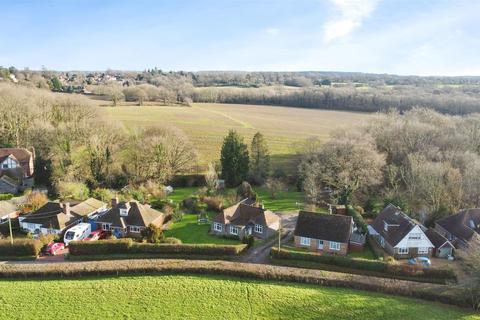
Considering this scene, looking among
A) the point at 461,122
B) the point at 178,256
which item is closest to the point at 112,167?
the point at 178,256

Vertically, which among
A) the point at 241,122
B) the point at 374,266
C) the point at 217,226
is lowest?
the point at 217,226

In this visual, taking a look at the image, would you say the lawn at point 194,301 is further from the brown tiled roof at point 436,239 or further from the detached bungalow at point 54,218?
the brown tiled roof at point 436,239

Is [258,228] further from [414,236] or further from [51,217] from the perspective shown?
[51,217]

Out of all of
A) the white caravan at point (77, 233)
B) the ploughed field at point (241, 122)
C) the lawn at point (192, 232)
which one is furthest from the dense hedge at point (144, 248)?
the ploughed field at point (241, 122)

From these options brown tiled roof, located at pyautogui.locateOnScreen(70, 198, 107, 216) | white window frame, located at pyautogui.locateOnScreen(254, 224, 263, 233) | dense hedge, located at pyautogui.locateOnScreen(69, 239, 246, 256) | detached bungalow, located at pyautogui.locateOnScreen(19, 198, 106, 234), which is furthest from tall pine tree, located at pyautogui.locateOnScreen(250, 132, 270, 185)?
dense hedge, located at pyautogui.locateOnScreen(69, 239, 246, 256)

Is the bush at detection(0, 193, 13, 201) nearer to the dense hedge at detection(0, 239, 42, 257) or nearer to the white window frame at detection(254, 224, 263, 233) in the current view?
the dense hedge at detection(0, 239, 42, 257)

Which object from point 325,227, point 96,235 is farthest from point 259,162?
point 96,235
